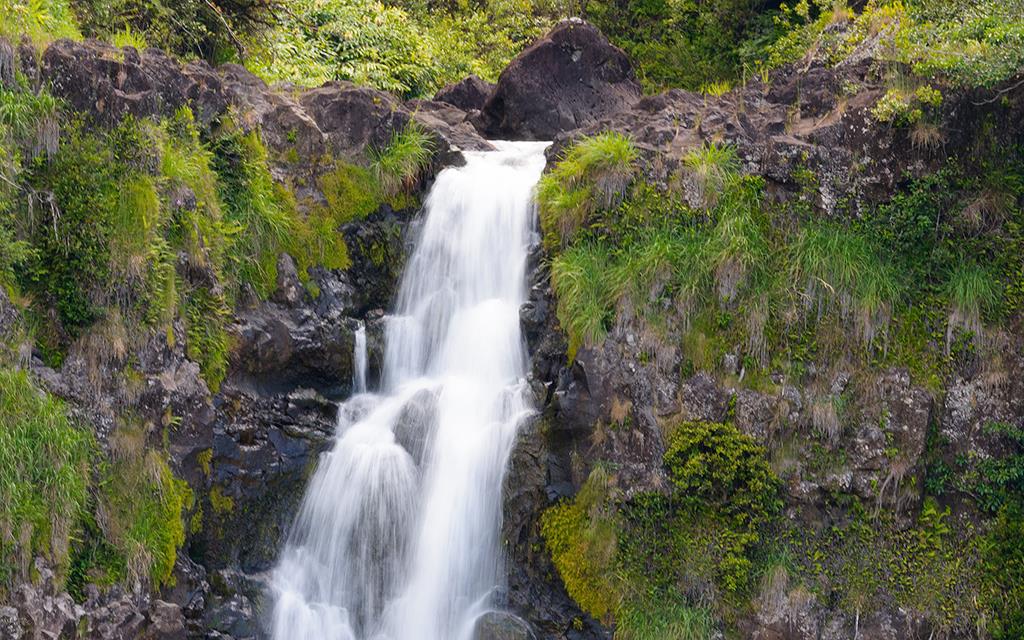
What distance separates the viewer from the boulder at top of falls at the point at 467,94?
53.9 ft

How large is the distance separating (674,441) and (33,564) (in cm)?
593

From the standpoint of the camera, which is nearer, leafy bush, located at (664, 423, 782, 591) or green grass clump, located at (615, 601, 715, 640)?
green grass clump, located at (615, 601, 715, 640)

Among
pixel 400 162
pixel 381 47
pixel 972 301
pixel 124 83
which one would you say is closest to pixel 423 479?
pixel 400 162

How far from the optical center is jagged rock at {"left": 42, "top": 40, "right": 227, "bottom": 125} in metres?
9.96

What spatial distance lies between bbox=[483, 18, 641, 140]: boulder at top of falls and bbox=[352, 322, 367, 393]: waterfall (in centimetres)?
500

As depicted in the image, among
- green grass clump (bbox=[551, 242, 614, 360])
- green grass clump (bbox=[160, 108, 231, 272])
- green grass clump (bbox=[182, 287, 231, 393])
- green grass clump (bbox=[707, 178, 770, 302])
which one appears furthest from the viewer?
green grass clump (bbox=[707, 178, 770, 302])

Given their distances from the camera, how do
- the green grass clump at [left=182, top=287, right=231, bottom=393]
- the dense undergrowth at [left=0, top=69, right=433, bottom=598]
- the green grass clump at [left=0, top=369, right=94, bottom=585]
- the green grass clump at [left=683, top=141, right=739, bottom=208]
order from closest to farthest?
1. the green grass clump at [left=0, top=369, right=94, bottom=585]
2. the dense undergrowth at [left=0, top=69, right=433, bottom=598]
3. the green grass clump at [left=182, top=287, right=231, bottom=393]
4. the green grass clump at [left=683, top=141, right=739, bottom=208]

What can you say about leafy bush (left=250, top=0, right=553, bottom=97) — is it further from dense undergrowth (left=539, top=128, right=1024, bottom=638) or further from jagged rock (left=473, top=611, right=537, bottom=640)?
jagged rock (left=473, top=611, right=537, bottom=640)

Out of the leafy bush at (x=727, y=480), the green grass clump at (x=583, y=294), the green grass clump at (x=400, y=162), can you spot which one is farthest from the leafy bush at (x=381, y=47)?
the leafy bush at (x=727, y=480)

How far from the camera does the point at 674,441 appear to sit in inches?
402

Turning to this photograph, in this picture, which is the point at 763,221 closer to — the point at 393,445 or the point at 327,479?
the point at 393,445

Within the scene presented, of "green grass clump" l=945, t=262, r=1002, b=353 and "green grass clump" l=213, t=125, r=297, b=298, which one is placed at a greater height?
"green grass clump" l=213, t=125, r=297, b=298

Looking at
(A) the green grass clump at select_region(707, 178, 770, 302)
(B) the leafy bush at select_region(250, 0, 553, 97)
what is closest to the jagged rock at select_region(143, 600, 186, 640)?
(A) the green grass clump at select_region(707, 178, 770, 302)

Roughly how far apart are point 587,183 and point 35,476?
651cm
